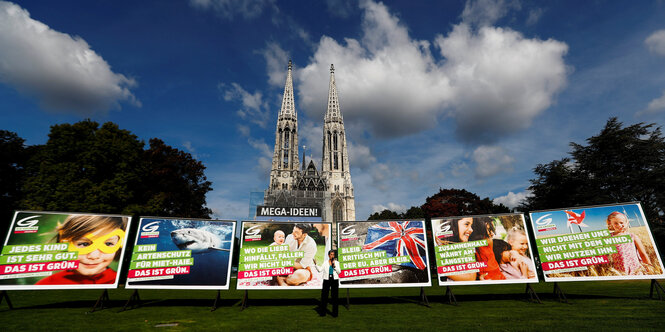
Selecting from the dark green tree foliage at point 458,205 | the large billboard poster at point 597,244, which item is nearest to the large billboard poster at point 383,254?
the large billboard poster at point 597,244

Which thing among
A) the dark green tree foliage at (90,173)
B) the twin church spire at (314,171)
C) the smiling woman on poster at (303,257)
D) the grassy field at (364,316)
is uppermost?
the twin church spire at (314,171)

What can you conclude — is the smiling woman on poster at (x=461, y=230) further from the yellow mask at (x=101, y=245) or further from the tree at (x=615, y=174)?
the tree at (x=615, y=174)

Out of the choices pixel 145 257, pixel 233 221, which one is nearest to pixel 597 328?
pixel 233 221

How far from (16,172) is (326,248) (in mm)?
28002

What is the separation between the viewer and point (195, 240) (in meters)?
8.37

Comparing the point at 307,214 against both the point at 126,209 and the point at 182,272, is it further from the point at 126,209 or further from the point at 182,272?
the point at 182,272

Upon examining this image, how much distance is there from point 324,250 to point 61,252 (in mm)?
7258

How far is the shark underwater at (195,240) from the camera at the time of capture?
326 inches

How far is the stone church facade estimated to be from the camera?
6306 centimetres

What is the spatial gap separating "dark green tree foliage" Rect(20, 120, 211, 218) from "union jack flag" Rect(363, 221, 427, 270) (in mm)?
17821

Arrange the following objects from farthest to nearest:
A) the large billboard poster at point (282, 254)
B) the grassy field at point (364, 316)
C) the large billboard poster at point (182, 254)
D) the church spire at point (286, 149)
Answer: the church spire at point (286, 149)
the large billboard poster at point (282, 254)
the large billboard poster at point (182, 254)
the grassy field at point (364, 316)

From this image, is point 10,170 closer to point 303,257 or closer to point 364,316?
point 303,257

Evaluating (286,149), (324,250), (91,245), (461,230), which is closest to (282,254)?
(324,250)

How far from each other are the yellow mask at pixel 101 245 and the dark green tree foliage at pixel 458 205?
3626cm
